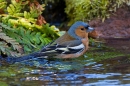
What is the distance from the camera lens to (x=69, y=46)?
624 cm

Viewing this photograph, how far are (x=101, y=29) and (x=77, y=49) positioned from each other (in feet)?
6.33

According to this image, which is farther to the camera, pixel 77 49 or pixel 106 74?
pixel 77 49

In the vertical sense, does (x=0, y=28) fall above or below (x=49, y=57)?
above

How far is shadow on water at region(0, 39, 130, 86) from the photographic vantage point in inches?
185

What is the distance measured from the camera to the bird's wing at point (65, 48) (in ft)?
19.7

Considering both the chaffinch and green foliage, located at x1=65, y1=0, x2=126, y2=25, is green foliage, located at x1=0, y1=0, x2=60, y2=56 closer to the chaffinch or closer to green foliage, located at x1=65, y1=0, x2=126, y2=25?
the chaffinch

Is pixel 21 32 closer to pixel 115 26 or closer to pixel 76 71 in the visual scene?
pixel 76 71

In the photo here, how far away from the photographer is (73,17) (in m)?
8.88

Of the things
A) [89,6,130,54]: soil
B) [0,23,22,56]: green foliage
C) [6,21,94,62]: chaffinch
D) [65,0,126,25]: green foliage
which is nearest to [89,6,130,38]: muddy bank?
[89,6,130,54]: soil

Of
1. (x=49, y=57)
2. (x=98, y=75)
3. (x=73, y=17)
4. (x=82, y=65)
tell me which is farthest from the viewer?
(x=73, y=17)

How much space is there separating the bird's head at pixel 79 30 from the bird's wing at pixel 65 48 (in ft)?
0.61

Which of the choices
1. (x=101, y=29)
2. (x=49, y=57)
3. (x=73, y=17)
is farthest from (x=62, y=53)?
(x=73, y=17)

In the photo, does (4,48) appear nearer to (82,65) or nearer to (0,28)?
(0,28)

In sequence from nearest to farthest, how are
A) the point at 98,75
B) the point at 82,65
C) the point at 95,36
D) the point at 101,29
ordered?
the point at 98,75 < the point at 82,65 < the point at 95,36 < the point at 101,29
